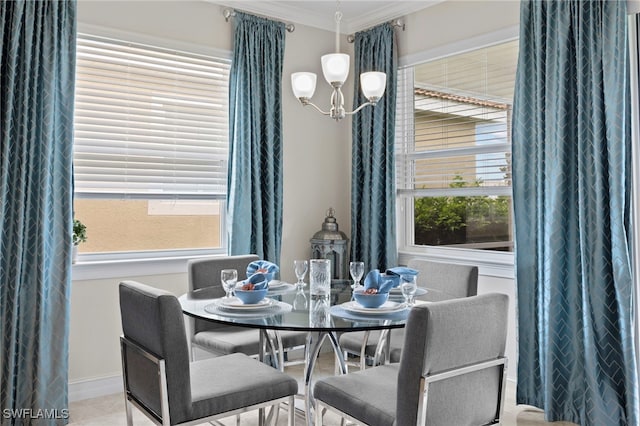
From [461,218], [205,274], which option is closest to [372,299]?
[205,274]

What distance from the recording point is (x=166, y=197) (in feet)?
12.2

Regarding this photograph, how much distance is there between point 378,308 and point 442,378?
0.50m

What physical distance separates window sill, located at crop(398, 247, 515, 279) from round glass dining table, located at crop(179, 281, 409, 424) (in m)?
1.05

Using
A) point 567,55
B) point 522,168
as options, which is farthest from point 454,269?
point 567,55

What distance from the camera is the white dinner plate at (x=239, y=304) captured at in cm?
231

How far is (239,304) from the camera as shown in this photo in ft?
7.75

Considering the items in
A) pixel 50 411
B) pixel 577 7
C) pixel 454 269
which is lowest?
pixel 50 411

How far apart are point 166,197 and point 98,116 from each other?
67 centimetres

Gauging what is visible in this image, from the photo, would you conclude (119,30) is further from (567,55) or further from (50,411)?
(567,55)

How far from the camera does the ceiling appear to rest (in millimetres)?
3862

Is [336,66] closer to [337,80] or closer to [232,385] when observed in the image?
[337,80]

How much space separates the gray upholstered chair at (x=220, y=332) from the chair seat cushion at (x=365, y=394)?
78 centimetres

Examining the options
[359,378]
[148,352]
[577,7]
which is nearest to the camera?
[148,352]

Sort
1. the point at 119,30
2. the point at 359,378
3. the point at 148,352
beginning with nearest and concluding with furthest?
1. the point at 148,352
2. the point at 359,378
3. the point at 119,30
